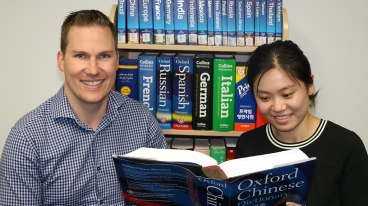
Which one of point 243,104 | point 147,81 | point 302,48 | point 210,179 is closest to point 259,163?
Result: point 210,179

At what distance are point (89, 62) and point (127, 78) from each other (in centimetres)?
37

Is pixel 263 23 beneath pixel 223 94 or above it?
above

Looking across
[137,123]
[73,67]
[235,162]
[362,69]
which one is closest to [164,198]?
[235,162]

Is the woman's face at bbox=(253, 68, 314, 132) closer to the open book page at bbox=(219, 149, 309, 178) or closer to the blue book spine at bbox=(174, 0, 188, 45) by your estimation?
the open book page at bbox=(219, 149, 309, 178)

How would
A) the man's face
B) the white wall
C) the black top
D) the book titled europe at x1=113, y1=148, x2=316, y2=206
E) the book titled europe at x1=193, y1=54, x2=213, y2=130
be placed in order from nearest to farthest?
the book titled europe at x1=113, y1=148, x2=316, y2=206, the black top, the man's face, the book titled europe at x1=193, y1=54, x2=213, y2=130, the white wall

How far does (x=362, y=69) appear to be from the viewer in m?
1.74

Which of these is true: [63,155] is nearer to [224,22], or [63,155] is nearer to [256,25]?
[224,22]

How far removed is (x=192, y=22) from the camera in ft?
4.62

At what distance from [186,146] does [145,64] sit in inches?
18.6

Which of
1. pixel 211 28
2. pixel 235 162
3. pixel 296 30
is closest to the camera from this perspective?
pixel 235 162

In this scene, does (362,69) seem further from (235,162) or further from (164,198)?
(164,198)

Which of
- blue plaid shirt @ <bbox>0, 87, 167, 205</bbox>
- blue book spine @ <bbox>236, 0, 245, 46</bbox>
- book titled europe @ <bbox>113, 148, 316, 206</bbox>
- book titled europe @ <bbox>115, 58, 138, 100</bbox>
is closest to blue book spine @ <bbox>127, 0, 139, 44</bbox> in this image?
book titled europe @ <bbox>115, 58, 138, 100</bbox>

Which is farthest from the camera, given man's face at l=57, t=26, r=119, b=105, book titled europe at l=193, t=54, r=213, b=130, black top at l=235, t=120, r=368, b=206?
book titled europe at l=193, t=54, r=213, b=130

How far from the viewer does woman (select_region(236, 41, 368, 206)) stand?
3.17 ft
